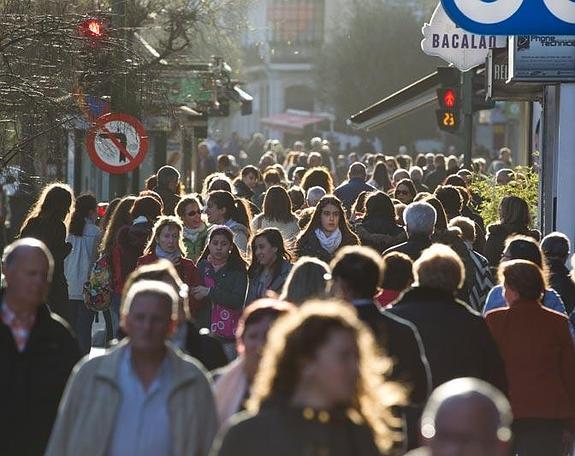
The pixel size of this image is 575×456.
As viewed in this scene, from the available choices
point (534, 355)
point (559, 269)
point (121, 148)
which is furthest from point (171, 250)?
point (121, 148)

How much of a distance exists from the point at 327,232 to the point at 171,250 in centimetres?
189

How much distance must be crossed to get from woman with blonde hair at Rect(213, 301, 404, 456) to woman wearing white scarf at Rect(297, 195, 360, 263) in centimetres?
915

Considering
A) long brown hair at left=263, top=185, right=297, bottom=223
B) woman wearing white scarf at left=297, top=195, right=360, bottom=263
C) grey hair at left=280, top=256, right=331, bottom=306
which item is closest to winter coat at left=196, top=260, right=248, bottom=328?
woman wearing white scarf at left=297, top=195, right=360, bottom=263

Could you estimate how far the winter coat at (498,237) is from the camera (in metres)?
15.2

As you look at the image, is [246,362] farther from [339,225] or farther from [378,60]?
[378,60]

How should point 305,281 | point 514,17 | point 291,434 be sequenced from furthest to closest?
point 514,17
point 305,281
point 291,434

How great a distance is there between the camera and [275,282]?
1235cm

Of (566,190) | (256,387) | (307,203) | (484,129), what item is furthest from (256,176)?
(484,129)

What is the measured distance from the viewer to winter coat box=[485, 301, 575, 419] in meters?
9.68

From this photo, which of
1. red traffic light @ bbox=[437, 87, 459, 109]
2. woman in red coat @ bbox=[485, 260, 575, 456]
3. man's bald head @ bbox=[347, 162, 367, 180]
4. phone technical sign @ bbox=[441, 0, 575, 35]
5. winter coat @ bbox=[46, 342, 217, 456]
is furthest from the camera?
red traffic light @ bbox=[437, 87, 459, 109]

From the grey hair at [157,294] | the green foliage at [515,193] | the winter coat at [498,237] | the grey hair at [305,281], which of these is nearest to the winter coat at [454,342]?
the grey hair at [305,281]

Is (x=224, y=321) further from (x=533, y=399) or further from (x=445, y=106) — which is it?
(x=445, y=106)

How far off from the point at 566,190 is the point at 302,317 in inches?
467

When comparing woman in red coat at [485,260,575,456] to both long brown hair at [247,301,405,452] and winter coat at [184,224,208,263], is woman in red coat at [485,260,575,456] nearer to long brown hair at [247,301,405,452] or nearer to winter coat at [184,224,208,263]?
long brown hair at [247,301,405,452]
